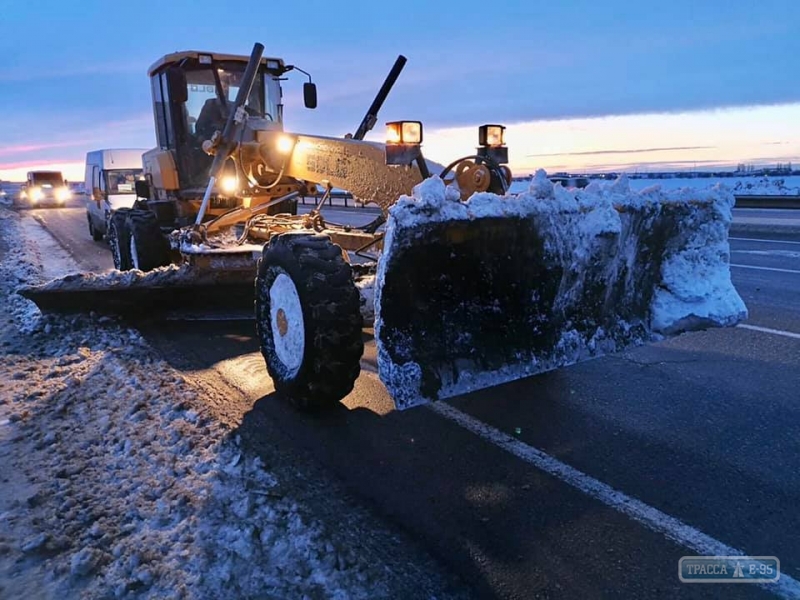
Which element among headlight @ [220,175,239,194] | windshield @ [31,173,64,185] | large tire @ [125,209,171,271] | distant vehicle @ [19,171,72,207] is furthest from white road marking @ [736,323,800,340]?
windshield @ [31,173,64,185]

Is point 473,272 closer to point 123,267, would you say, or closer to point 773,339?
point 773,339

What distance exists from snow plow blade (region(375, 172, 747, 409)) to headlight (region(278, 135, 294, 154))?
3543 mm

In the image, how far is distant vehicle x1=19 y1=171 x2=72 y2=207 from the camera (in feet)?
115

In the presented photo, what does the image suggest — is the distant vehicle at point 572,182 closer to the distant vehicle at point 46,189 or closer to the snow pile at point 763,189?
the snow pile at point 763,189

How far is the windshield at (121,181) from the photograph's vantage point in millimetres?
16219

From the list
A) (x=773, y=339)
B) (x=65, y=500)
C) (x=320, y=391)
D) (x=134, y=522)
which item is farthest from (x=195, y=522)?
(x=773, y=339)

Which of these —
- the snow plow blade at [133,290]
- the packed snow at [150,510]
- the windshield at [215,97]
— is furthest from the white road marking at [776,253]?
the packed snow at [150,510]

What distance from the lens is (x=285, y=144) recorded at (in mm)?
6582

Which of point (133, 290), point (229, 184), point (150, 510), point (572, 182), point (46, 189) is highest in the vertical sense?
point (46, 189)

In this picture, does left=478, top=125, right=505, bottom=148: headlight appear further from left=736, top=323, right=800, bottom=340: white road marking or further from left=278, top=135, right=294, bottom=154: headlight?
left=736, top=323, right=800, bottom=340: white road marking

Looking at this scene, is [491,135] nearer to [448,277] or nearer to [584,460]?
[448,277]

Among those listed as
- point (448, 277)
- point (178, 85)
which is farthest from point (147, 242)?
point (448, 277)

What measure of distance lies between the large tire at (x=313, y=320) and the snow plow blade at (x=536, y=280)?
0.56 metres

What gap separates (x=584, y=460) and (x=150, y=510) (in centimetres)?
238
